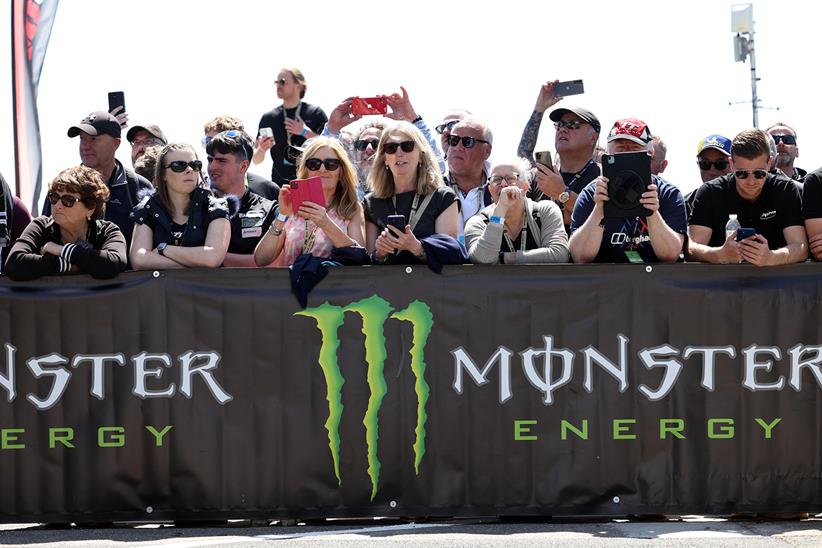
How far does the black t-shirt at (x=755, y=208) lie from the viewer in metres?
7.57

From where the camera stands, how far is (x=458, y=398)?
7.40m

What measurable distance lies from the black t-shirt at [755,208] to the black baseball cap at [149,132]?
457 cm

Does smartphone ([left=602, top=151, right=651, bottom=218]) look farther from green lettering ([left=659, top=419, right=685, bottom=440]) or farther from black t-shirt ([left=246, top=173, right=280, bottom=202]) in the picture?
black t-shirt ([left=246, top=173, right=280, bottom=202])

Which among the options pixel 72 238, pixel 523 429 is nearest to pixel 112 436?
pixel 72 238

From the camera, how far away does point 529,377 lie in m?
7.40

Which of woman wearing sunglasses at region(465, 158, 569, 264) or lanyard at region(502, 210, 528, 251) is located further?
lanyard at region(502, 210, 528, 251)

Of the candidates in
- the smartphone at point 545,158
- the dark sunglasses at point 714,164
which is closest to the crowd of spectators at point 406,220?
the smartphone at point 545,158

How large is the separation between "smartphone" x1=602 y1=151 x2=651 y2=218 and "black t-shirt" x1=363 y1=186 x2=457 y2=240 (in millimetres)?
975

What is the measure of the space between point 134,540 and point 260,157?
13.6ft

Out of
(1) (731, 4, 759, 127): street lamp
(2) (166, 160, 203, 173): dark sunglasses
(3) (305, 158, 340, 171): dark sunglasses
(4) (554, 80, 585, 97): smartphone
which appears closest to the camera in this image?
(3) (305, 158, 340, 171): dark sunglasses

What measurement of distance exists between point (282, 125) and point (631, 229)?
414 centimetres

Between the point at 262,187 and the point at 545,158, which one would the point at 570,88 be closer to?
the point at 545,158

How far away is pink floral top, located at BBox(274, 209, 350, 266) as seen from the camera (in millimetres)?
7605

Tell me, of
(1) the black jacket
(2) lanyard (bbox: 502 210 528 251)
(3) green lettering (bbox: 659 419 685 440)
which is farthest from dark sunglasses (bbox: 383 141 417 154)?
(3) green lettering (bbox: 659 419 685 440)
